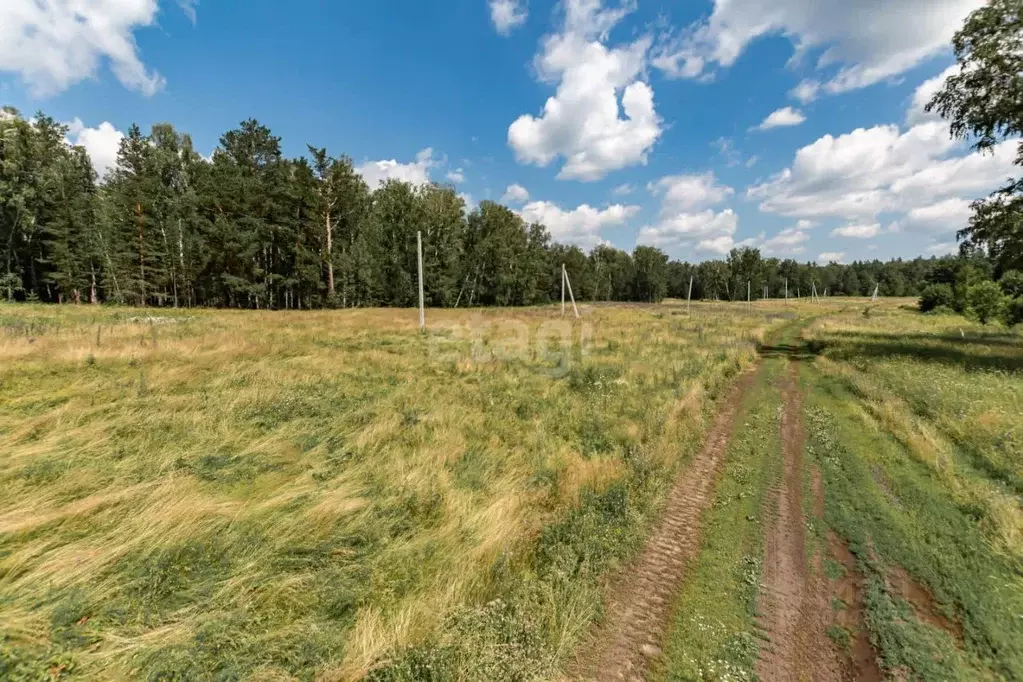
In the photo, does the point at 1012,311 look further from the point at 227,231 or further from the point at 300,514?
the point at 227,231

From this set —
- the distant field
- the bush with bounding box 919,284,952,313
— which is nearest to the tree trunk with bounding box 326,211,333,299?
the distant field

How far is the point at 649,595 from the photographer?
4.21 m

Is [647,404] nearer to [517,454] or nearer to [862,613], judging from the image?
[517,454]

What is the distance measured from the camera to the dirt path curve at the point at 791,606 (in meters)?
3.40

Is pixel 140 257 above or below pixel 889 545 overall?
above

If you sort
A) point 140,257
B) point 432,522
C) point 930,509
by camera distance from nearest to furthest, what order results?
point 432,522
point 930,509
point 140,257

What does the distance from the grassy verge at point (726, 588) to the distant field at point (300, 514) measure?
806 mm

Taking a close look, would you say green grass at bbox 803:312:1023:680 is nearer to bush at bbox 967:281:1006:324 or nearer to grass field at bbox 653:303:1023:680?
grass field at bbox 653:303:1023:680

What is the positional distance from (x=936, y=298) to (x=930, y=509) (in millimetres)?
75536

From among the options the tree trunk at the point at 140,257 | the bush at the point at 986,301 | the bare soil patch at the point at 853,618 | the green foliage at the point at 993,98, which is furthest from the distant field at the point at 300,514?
the bush at the point at 986,301

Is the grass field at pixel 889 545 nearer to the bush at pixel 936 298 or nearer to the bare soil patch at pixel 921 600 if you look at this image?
the bare soil patch at pixel 921 600

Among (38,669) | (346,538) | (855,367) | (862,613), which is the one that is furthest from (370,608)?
(855,367)

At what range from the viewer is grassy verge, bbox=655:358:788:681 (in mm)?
3420

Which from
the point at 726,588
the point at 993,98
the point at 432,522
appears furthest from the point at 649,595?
the point at 993,98
